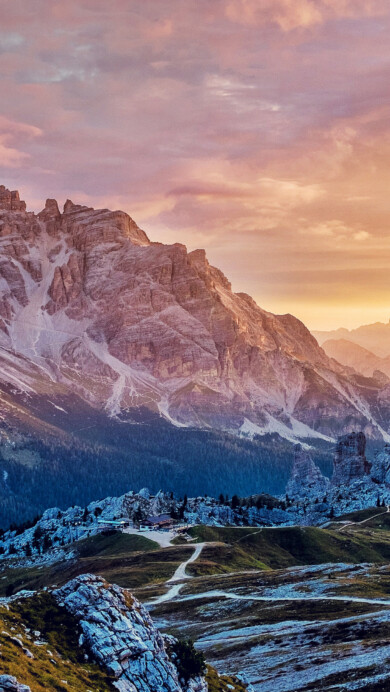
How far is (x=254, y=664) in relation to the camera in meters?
132

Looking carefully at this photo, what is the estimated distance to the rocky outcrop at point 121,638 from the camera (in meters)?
89.7

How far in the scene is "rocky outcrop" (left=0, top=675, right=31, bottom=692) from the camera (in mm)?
69250

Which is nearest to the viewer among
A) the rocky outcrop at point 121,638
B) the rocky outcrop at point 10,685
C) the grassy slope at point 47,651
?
the rocky outcrop at point 10,685

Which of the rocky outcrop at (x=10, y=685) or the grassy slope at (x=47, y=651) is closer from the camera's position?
the rocky outcrop at (x=10, y=685)

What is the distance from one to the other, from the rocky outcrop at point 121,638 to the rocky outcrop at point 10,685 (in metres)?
18.2

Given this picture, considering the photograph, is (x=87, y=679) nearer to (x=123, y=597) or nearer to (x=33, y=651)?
(x=33, y=651)

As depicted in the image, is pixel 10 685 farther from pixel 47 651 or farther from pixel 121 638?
pixel 121 638

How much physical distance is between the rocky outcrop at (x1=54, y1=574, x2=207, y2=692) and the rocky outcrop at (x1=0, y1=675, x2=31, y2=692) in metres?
18.2

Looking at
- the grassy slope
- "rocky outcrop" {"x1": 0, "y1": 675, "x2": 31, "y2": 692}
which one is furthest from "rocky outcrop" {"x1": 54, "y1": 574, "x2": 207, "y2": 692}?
"rocky outcrop" {"x1": 0, "y1": 675, "x2": 31, "y2": 692}

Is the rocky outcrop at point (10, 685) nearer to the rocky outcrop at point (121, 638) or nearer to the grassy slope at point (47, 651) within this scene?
the grassy slope at point (47, 651)

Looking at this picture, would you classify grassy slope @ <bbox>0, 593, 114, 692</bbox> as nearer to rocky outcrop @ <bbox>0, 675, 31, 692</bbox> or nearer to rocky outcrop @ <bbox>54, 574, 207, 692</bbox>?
rocky outcrop @ <bbox>54, 574, 207, 692</bbox>

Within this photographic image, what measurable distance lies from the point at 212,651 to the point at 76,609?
53112 millimetres

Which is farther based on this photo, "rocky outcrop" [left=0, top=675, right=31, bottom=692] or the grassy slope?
the grassy slope

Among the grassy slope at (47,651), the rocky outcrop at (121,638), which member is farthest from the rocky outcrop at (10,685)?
the rocky outcrop at (121,638)
